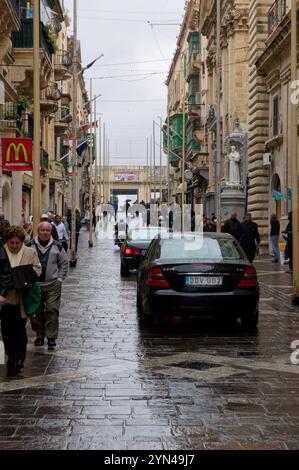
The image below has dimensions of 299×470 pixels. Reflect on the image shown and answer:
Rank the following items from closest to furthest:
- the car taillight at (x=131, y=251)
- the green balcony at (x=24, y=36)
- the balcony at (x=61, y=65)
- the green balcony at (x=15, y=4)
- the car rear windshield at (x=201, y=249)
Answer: the car rear windshield at (x=201, y=249) < the car taillight at (x=131, y=251) < the green balcony at (x=15, y=4) < the green balcony at (x=24, y=36) < the balcony at (x=61, y=65)

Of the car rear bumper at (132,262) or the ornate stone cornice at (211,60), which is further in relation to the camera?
the ornate stone cornice at (211,60)

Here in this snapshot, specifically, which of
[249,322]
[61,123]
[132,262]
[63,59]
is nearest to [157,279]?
[249,322]

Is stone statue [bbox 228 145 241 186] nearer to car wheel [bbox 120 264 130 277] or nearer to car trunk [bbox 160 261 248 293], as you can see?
car wheel [bbox 120 264 130 277]

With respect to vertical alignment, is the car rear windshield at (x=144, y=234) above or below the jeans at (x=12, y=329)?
above

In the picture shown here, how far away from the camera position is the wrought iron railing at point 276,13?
105 ft

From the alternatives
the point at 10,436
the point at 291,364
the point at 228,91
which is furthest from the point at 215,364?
the point at 228,91

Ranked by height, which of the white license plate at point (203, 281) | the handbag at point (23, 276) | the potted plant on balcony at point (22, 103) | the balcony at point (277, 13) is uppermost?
the balcony at point (277, 13)

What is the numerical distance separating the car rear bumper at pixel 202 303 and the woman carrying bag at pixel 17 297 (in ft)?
9.92

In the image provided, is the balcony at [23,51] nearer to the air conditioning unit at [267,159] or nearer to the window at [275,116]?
the window at [275,116]

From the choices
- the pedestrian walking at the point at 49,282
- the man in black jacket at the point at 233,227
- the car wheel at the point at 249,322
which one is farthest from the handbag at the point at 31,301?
the man in black jacket at the point at 233,227

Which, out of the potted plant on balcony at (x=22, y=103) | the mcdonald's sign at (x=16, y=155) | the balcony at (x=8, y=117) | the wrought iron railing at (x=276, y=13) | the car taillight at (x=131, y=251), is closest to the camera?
the mcdonald's sign at (x=16, y=155)

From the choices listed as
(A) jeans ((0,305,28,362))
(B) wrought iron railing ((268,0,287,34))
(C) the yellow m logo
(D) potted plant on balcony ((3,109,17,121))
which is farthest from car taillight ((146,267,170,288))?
(B) wrought iron railing ((268,0,287,34))

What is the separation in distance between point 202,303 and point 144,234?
41.8 ft
